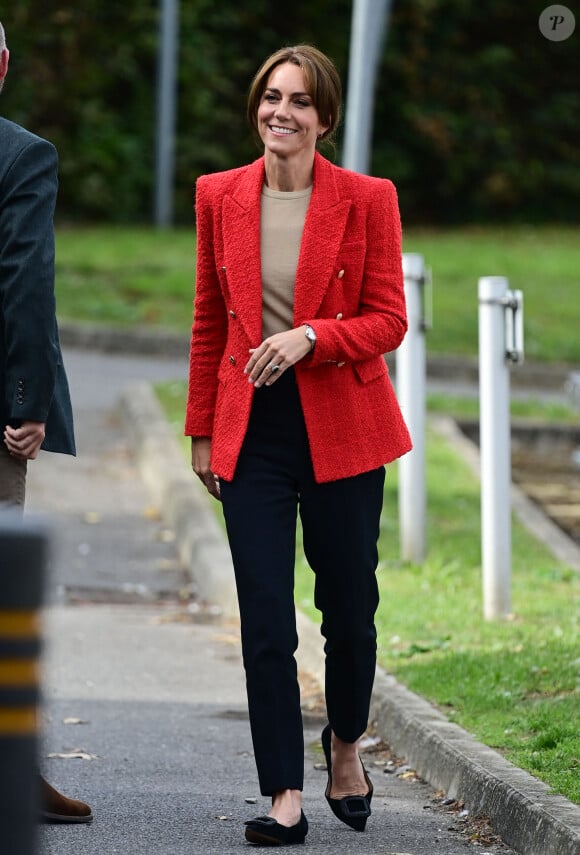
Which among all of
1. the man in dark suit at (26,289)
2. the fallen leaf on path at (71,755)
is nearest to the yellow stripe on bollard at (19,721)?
the man in dark suit at (26,289)

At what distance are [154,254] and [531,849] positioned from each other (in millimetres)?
18503

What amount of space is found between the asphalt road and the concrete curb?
0.07 m

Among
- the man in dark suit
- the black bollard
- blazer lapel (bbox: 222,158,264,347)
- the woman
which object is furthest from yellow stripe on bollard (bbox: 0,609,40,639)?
blazer lapel (bbox: 222,158,264,347)

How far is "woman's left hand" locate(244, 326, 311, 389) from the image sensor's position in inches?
175

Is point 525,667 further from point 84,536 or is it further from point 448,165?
point 448,165

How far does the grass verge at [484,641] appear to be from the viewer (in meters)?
5.46

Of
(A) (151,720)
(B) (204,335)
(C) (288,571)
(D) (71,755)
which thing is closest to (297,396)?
(B) (204,335)

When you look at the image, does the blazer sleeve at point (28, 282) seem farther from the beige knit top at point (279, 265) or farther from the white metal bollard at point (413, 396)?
the white metal bollard at point (413, 396)

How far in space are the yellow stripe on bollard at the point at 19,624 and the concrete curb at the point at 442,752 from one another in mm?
2282

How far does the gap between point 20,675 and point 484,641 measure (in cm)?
480

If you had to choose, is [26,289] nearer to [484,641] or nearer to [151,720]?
[151,720]

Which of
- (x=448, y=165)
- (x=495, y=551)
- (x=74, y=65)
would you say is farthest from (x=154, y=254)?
(x=495, y=551)

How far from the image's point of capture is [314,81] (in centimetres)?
457

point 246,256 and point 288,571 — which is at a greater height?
point 246,256
